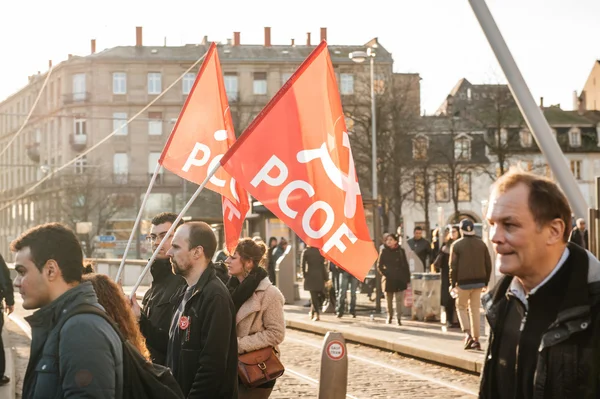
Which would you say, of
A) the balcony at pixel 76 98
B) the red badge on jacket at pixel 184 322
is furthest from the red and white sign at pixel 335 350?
the balcony at pixel 76 98

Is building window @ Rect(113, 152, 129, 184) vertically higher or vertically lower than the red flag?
higher

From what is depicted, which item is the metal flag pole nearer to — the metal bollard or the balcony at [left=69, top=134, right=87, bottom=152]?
the metal bollard

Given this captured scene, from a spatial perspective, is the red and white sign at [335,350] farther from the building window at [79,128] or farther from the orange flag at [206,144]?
the building window at [79,128]

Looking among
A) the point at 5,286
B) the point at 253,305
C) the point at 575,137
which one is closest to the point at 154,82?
the point at 575,137

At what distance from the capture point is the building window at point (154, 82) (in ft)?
311

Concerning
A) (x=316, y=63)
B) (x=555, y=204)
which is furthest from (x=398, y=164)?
(x=555, y=204)

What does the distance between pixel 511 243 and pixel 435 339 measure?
14.5 m

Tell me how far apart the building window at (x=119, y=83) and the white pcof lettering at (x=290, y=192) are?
287 feet

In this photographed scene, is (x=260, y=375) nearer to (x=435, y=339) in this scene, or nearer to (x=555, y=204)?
(x=555, y=204)

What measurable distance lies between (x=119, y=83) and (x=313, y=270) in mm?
72719

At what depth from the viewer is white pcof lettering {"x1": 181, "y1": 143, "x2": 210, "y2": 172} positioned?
30.6 ft

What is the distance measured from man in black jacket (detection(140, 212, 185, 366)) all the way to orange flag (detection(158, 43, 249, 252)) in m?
1.65

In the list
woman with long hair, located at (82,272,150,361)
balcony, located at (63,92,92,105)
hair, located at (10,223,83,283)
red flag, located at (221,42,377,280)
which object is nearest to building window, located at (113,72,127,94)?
balcony, located at (63,92,92,105)

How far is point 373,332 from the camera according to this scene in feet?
64.6
